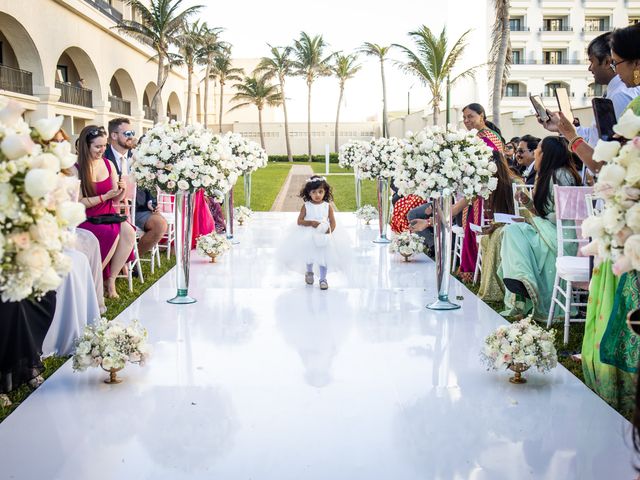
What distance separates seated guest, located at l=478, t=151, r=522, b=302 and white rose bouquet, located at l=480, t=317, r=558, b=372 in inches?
108

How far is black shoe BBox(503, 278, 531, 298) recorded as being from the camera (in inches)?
257

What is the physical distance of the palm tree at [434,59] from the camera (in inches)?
1465

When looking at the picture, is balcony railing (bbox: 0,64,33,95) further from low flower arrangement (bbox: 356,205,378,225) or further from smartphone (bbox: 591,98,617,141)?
smartphone (bbox: 591,98,617,141)

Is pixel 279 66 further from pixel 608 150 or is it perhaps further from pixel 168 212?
pixel 608 150

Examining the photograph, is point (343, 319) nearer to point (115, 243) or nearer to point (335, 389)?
point (335, 389)

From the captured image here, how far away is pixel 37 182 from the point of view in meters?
2.44

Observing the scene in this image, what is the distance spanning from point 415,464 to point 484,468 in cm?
33

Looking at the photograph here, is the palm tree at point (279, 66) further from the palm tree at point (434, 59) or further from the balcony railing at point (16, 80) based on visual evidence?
the balcony railing at point (16, 80)

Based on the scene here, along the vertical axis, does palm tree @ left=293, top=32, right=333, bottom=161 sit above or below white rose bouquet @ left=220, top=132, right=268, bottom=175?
above

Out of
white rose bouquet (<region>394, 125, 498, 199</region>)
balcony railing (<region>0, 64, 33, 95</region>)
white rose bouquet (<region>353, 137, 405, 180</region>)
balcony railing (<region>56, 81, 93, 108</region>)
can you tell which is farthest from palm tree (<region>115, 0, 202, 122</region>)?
white rose bouquet (<region>394, 125, 498, 199</region>)

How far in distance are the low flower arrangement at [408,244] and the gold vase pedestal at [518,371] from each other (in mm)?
5070

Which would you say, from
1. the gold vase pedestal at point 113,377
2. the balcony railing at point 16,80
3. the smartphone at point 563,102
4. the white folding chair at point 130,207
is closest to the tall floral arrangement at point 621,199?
the smartphone at point 563,102

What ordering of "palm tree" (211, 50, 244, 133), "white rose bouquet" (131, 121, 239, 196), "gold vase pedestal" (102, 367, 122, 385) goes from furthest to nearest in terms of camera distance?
"palm tree" (211, 50, 244, 133)
"white rose bouquet" (131, 121, 239, 196)
"gold vase pedestal" (102, 367, 122, 385)

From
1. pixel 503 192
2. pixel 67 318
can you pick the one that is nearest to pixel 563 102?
pixel 503 192
